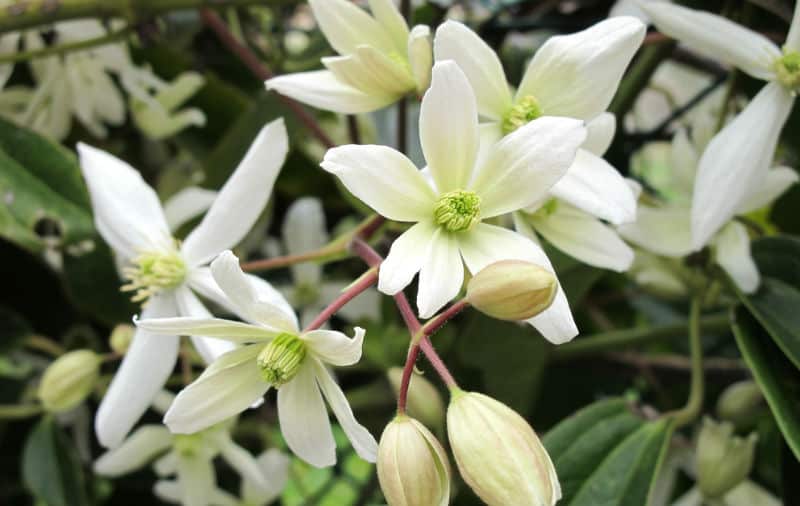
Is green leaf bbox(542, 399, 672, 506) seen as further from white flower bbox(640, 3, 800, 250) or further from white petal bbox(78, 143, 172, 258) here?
white petal bbox(78, 143, 172, 258)

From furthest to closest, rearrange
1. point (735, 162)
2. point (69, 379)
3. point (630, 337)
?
1. point (630, 337)
2. point (69, 379)
3. point (735, 162)

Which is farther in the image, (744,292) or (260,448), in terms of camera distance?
(260,448)

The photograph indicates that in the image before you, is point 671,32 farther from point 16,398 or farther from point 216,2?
point 16,398

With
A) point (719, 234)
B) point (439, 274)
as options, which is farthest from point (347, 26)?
point (719, 234)

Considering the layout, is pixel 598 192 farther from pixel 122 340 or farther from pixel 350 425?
pixel 122 340

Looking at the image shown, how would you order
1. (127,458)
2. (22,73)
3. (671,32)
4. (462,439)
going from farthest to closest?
(22,73) < (127,458) < (671,32) < (462,439)

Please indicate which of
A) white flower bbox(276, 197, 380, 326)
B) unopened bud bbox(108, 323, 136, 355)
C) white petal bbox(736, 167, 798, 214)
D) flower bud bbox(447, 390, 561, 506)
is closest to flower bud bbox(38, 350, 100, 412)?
unopened bud bbox(108, 323, 136, 355)

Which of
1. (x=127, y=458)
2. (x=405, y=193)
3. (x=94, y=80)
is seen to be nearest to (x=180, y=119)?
(x=94, y=80)

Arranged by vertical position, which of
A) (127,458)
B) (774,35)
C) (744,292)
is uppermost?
(774,35)
